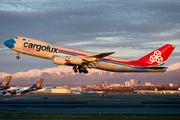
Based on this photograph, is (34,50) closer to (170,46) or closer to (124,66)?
(124,66)

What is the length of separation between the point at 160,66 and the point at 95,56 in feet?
45.7

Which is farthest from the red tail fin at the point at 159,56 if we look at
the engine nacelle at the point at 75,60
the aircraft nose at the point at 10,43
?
the aircraft nose at the point at 10,43

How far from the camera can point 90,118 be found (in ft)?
96.2

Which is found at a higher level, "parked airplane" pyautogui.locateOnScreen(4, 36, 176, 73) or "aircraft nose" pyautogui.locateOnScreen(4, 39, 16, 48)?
"aircraft nose" pyautogui.locateOnScreen(4, 39, 16, 48)

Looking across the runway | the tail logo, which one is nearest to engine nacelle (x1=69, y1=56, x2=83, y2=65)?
the runway

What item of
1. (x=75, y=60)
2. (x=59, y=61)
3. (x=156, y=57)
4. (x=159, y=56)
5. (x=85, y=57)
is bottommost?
(x=59, y=61)

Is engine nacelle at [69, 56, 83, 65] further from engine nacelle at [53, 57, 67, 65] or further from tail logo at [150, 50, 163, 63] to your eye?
tail logo at [150, 50, 163, 63]

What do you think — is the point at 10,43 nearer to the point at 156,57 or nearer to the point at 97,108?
the point at 97,108

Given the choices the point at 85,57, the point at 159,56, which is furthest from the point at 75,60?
the point at 159,56

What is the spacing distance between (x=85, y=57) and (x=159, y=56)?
16.6 meters

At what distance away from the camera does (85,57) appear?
48.2 metres

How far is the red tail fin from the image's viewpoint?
2044 inches

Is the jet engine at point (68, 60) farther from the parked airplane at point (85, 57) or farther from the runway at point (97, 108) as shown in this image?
the runway at point (97, 108)

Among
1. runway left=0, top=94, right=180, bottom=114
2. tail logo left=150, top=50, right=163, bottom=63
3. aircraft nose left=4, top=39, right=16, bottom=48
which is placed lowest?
runway left=0, top=94, right=180, bottom=114
